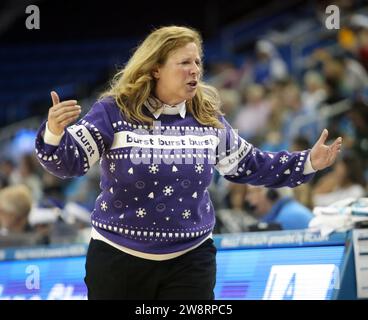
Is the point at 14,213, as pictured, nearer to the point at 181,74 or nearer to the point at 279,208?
the point at 279,208

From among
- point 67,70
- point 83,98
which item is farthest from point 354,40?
point 67,70

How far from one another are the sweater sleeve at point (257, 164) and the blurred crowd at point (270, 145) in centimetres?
135

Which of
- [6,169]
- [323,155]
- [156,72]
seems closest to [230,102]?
[6,169]

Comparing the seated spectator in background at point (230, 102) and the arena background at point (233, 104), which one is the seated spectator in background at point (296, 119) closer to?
the arena background at point (233, 104)

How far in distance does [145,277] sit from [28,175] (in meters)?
7.13

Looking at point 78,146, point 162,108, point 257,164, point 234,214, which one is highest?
point 162,108

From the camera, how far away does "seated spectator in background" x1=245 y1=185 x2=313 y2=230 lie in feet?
17.6

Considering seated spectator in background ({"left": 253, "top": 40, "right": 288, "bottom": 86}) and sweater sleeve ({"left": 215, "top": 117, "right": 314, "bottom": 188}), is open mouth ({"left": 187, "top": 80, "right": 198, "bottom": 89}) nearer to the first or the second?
sweater sleeve ({"left": 215, "top": 117, "right": 314, "bottom": 188})

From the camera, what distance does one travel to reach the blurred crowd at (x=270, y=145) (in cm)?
623

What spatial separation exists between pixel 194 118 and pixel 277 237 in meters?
1.33

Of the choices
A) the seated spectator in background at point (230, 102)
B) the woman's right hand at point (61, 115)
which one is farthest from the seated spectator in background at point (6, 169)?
the woman's right hand at point (61, 115)

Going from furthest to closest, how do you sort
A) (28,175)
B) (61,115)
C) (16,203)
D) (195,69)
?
(28,175) < (16,203) < (195,69) < (61,115)

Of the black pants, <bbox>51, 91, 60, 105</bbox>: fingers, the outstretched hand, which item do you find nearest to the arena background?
the outstretched hand

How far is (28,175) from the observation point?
10.3 meters
